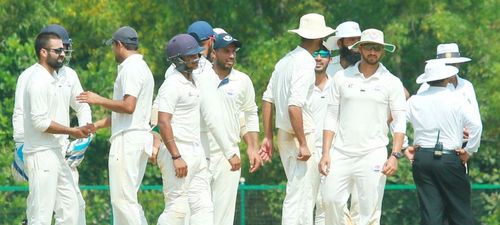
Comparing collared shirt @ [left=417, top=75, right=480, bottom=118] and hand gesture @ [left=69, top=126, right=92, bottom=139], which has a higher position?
collared shirt @ [left=417, top=75, right=480, bottom=118]

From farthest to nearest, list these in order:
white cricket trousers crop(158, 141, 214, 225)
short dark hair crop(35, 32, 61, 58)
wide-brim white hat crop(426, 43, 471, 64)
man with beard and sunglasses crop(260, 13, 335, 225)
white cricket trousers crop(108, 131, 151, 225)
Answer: wide-brim white hat crop(426, 43, 471, 64) → man with beard and sunglasses crop(260, 13, 335, 225) → white cricket trousers crop(108, 131, 151, 225) → short dark hair crop(35, 32, 61, 58) → white cricket trousers crop(158, 141, 214, 225)

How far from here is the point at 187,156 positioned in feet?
47.0

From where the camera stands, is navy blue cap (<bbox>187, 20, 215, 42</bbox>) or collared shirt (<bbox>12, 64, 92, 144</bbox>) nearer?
collared shirt (<bbox>12, 64, 92, 144</bbox>)

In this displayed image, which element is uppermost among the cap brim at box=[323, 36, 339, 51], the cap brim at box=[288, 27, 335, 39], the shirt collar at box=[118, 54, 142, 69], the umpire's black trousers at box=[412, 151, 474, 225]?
the cap brim at box=[288, 27, 335, 39]

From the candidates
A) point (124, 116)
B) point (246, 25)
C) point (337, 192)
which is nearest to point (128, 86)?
point (124, 116)

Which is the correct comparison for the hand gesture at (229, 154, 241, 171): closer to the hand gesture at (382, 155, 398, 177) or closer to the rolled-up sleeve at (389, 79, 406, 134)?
the hand gesture at (382, 155, 398, 177)

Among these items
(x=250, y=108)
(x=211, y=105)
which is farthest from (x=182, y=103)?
(x=250, y=108)

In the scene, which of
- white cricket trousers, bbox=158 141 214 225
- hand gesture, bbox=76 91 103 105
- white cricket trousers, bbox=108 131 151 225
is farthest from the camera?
white cricket trousers, bbox=108 131 151 225

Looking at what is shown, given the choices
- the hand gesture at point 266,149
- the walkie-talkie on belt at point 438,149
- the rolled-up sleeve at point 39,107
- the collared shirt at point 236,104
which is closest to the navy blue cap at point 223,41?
the collared shirt at point 236,104

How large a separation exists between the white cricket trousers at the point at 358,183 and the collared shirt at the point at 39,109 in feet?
8.74

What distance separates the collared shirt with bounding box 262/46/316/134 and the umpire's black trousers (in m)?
1.21

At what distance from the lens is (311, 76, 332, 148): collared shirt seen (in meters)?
15.6

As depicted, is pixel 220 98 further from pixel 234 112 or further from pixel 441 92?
pixel 441 92

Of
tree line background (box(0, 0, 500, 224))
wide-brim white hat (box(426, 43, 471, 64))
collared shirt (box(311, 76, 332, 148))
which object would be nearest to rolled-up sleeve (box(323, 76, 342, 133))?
collared shirt (box(311, 76, 332, 148))
